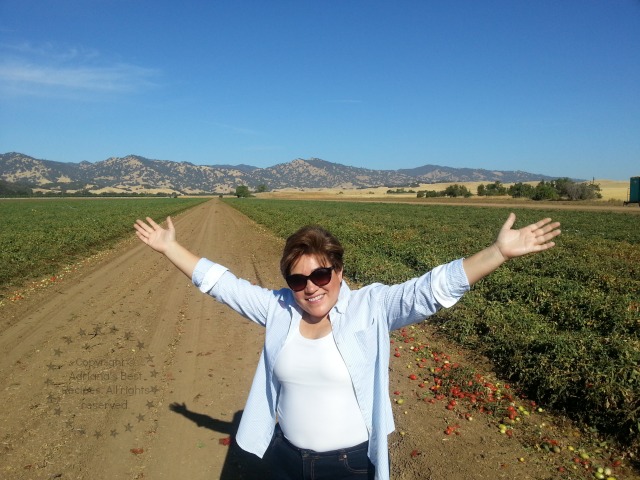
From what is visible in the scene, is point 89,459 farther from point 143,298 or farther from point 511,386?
point 143,298

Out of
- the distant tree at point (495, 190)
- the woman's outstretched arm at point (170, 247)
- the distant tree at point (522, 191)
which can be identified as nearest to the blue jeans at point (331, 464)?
the woman's outstretched arm at point (170, 247)

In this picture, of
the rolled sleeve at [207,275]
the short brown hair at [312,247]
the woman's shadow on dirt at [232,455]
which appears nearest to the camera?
the short brown hair at [312,247]

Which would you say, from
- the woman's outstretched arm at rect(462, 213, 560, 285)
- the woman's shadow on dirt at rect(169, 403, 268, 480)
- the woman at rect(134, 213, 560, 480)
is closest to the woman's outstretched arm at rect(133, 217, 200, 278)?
the woman at rect(134, 213, 560, 480)

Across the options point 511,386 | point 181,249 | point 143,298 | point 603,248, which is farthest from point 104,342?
point 603,248

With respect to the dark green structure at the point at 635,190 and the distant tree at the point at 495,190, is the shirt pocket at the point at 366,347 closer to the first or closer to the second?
the dark green structure at the point at 635,190

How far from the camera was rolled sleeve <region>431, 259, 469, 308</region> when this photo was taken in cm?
224

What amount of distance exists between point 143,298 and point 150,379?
4.81 m

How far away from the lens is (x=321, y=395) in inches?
92.7

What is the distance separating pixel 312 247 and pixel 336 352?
553mm

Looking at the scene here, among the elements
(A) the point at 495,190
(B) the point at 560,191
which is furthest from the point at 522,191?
(A) the point at 495,190

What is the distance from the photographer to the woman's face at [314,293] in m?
2.45

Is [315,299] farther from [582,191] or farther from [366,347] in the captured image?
[582,191]

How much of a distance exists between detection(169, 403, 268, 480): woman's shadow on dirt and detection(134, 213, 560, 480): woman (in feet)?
5.74

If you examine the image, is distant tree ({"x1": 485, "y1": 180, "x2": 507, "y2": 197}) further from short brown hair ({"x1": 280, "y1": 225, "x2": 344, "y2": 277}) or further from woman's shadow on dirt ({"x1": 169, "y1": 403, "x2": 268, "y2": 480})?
short brown hair ({"x1": 280, "y1": 225, "x2": 344, "y2": 277})
